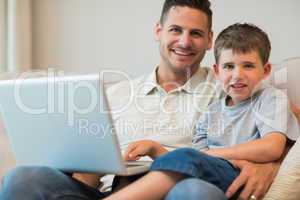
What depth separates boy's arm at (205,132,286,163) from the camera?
44.3 inches

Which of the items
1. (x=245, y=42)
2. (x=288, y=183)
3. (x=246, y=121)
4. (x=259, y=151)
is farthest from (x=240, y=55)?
(x=288, y=183)

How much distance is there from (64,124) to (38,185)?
15cm

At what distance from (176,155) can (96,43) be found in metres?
1.18

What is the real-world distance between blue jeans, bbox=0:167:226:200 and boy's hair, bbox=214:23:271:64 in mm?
516

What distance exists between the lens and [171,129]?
1479 mm

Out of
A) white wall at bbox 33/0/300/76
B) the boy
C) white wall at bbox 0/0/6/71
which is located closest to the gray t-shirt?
the boy

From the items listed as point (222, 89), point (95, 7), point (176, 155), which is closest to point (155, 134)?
point (222, 89)

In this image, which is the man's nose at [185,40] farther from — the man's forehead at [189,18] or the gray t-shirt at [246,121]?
the gray t-shirt at [246,121]

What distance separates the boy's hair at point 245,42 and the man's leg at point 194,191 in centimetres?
51

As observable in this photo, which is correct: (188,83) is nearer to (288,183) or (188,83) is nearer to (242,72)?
(242,72)

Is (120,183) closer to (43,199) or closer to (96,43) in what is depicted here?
(43,199)

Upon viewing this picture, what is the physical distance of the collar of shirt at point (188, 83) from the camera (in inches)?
60.4

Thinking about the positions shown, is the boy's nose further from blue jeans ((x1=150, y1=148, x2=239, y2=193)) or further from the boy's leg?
the boy's leg

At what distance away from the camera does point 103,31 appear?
2062 mm
